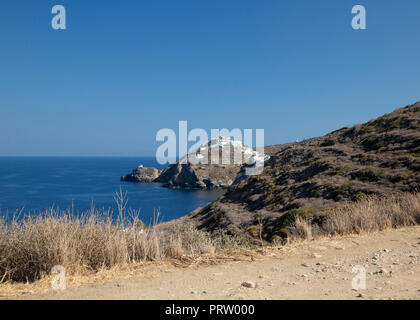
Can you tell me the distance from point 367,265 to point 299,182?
20.2m

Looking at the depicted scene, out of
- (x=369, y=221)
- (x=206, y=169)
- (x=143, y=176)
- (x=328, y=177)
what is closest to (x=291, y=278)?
(x=369, y=221)

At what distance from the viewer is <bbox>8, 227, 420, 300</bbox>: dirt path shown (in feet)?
12.4

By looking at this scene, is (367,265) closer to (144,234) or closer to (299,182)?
(144,234)

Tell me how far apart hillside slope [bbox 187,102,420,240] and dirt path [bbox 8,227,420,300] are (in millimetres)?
9528

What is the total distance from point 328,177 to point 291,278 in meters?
19.4

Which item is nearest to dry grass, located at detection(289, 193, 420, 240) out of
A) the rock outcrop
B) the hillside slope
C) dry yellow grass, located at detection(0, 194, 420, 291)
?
dry yellow grass, located at detection(0, 194, 420, 291)

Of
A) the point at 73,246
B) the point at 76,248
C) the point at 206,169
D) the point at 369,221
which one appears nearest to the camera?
the point at 73,246

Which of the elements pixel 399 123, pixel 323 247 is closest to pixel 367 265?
pixel 323 247

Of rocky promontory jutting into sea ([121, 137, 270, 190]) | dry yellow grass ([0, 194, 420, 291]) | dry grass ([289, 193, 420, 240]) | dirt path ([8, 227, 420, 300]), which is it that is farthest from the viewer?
rocky promontory jutting into sea ([121, 137, 270, 190])

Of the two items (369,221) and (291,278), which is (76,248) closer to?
(291,278)

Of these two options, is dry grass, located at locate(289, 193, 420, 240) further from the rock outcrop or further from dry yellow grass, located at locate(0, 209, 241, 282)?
the rock outcrop

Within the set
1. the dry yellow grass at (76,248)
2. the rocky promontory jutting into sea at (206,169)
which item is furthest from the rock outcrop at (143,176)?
the dry yellow grass at (76,248)

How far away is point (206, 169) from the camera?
108 meters
